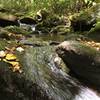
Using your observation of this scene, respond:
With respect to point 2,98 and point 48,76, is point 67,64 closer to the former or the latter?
point 48,76

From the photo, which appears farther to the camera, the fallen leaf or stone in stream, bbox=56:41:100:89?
stone in stream, bbox=56:41:100:89

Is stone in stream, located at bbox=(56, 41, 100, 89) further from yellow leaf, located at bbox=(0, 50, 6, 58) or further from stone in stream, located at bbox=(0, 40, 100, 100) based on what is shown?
yellow leaf, located at bbox=(0, 50, 6, 58)

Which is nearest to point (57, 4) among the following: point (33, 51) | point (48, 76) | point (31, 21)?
point (31, 21)

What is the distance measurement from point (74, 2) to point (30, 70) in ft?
39.0

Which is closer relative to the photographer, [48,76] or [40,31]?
[48,76]

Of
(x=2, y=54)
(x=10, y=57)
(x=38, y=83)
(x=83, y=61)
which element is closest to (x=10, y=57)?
(x=10, y=57)

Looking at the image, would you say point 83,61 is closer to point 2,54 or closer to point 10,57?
point 10,57

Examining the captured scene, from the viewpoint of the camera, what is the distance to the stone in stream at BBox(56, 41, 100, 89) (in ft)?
19.1

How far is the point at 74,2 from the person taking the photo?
16703mm

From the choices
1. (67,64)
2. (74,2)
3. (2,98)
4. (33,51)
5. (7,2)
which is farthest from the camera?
(7,2)

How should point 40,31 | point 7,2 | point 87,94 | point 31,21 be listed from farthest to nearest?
point 7,2
point 31,21
point 40,31
point 87,94

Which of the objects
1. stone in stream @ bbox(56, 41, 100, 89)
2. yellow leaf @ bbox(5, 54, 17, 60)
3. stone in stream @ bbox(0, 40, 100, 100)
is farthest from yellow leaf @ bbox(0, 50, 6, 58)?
stone in stream @ bbox(56, 41, 100, 89)

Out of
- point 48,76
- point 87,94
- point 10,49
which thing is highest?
point 10,49

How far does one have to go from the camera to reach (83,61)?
19.2 feet
